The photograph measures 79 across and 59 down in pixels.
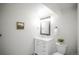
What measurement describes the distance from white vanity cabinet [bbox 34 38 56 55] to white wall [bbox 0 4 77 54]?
8cm

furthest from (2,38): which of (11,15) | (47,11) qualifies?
(47,11)

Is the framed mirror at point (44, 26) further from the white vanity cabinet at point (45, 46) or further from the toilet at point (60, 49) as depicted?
the toilet at point (60, 49)

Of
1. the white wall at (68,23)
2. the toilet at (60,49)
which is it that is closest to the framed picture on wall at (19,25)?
the white wall at (68,23)

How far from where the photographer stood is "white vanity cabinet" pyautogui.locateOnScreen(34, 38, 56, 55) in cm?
141

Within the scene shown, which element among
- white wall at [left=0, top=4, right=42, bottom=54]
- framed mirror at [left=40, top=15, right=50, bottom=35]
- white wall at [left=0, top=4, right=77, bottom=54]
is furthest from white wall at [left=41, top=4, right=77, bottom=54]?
white wall at [left=0, top=4, right=42, bottom=54]

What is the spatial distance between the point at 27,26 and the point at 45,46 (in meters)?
0.43

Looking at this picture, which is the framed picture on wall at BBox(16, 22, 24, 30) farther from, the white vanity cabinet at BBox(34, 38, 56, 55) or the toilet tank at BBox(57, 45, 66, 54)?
the toilet tank at BBox(57, 45, 66, 54)

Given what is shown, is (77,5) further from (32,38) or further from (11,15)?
(11,15)

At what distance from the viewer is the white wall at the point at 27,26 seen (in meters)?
1.39

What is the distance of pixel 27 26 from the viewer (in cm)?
144

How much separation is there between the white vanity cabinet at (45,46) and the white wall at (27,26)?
8 cm

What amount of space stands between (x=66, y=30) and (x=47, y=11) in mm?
419

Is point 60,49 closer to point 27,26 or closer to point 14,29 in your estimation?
point 27,26

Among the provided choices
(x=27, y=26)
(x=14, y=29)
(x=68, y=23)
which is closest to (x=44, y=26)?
(x=27, y=26)
